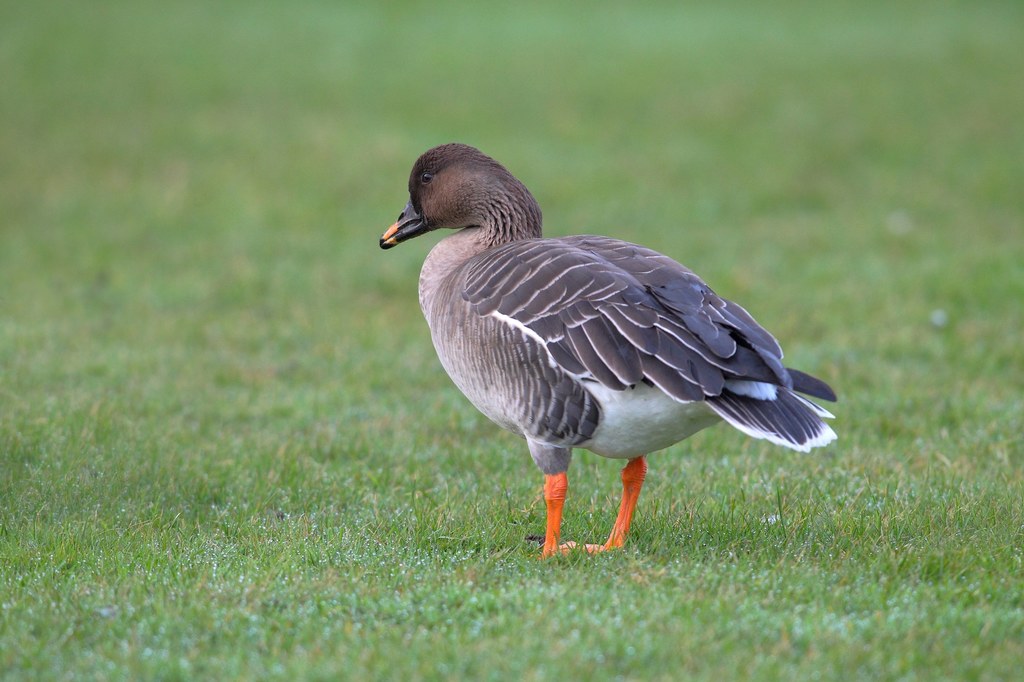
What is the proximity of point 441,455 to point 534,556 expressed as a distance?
1.92 m

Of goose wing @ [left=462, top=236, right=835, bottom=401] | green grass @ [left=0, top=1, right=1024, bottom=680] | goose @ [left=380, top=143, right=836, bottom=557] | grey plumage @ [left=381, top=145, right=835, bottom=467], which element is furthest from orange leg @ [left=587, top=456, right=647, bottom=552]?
goose wing @ [left=462, top=236, right=835, bottom=401]

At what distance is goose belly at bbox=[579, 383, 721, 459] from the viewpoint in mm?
4770

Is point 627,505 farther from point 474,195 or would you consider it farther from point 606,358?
point 474,195

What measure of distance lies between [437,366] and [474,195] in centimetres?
311

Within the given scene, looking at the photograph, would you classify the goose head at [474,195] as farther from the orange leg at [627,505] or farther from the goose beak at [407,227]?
the orange leg at [627,505]

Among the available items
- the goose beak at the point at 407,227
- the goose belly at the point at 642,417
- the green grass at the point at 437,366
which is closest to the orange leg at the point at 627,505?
the green grass at the point at 437,366

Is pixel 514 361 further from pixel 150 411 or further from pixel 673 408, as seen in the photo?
pixel 150 411

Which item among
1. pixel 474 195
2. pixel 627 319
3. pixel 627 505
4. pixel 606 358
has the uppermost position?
pixel 474 195

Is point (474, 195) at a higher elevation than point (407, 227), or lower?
higher

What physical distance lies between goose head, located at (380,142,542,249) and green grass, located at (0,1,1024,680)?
1.42 m

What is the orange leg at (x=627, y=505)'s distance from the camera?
17.1 feet

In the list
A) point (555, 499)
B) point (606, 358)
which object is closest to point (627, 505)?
point (555, 499)

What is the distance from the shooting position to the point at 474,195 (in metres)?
5.96

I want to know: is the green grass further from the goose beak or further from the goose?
the goose beak
